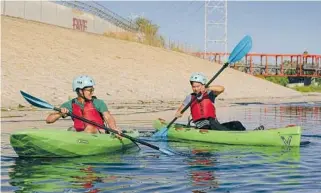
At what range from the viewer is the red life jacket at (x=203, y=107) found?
38.9 feet

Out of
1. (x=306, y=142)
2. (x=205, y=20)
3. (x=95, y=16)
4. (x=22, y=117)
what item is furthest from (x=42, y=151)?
(x=205, y=20)

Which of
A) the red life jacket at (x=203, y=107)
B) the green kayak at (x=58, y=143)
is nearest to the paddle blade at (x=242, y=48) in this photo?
the red life jacket at (x=203, y=107)

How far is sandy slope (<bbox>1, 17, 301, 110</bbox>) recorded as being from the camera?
2372cm

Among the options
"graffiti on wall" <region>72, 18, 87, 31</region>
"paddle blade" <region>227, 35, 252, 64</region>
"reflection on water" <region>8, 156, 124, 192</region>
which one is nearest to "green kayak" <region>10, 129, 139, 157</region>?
"reflection on water" <region>8, 156, 124, 192</region>

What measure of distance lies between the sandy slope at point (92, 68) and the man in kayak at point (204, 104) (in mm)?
8982

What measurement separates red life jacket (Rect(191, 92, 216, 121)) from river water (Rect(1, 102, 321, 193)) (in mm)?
1059

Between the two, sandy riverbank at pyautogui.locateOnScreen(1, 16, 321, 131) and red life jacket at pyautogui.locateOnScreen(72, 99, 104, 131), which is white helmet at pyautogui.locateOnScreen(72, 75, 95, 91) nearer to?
red life jacket at pyautogui.locateOnScreen(72, 99, 104, 131)

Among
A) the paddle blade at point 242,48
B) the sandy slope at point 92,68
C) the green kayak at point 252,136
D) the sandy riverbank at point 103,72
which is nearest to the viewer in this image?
the green kayak at point 252,136

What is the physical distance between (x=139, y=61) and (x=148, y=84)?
15.8ft

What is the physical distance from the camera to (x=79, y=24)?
37031 millimetres

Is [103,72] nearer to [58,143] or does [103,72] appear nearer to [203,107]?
[203,107]

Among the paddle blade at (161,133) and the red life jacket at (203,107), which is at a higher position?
the red life jacket at (203,107)

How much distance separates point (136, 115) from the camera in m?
19.4

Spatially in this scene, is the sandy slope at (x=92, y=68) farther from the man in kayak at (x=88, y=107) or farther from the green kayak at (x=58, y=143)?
the green kayak at (x=58, y=143)
